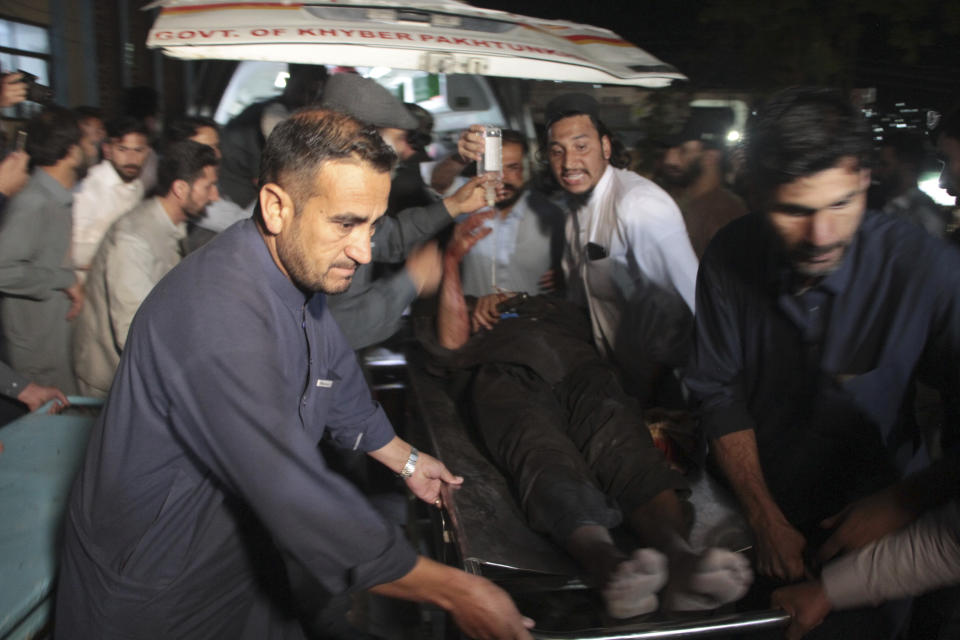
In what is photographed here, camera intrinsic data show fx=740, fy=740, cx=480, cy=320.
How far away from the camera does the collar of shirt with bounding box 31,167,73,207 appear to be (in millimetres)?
3641

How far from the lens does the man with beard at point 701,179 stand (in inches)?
193

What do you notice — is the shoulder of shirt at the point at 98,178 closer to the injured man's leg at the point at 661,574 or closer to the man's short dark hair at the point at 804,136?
the injured man's leg at the point at 661,574

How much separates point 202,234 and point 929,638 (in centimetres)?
357

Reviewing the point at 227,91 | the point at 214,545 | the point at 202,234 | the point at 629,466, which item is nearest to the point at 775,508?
the point at 629,466

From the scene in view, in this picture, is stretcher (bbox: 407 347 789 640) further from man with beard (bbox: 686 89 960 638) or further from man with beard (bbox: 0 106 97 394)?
man with beard (bbox: 0 106 97 394)

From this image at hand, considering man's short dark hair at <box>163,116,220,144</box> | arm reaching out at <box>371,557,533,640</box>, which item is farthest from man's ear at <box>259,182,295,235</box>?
man's short dark hair at <box>163,116,220,144</box>

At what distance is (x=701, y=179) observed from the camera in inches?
200

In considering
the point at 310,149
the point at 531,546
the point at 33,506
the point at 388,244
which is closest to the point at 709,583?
the point at 531,546

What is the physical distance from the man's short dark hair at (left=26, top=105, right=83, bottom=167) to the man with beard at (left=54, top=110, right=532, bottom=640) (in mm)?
2562

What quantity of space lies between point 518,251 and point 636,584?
2.47 meters

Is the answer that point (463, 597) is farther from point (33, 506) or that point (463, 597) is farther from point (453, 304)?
point (453, 304)

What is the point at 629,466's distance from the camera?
8.38 ft

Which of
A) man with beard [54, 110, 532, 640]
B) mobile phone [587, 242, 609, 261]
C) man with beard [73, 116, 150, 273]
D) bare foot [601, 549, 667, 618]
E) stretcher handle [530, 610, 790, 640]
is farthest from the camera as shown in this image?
man with beard [73, 116, 150, 273]

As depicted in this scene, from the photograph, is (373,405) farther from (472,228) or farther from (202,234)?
(202,234)
